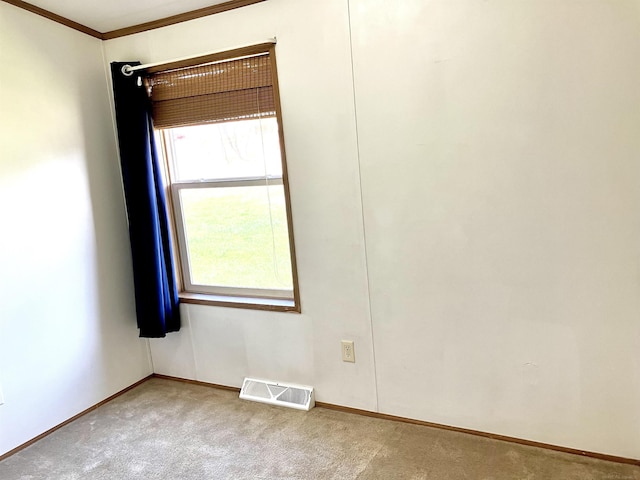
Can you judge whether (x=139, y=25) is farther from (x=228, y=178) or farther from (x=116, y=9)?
(x=228, y=178)

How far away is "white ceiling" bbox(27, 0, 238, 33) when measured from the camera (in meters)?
2.30

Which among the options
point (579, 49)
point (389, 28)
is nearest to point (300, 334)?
point (389, 28)

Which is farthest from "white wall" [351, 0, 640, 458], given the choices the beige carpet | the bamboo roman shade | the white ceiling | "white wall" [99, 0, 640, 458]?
the white ceiling

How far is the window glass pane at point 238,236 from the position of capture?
258 cm

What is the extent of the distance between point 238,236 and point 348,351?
2.93 ft

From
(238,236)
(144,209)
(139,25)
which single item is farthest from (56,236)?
(139,25)

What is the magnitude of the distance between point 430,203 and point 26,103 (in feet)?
6.58

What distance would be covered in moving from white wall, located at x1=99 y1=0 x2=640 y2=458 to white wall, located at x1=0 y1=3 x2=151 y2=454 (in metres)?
0.61

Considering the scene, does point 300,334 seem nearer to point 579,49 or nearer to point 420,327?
point 420,327

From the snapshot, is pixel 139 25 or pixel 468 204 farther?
pixel 139 25

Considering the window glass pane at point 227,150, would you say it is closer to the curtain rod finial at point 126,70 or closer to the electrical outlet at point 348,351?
the curtain rod finial at point 126,70

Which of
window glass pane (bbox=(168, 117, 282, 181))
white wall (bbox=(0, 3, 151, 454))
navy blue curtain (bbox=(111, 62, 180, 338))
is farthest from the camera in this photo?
navy blue curtain (bbox=(111, 62, 180, 338))

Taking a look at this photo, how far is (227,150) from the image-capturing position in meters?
2.63

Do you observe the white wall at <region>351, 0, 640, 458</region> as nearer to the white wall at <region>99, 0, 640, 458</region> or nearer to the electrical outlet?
the white wall at <region>99, 0, 640, 458</region>
